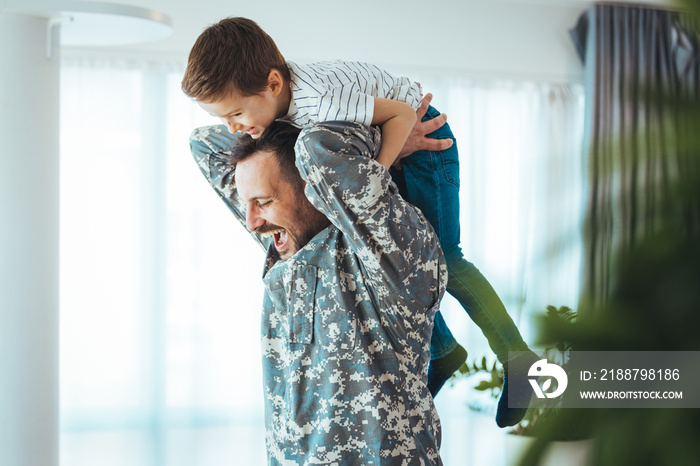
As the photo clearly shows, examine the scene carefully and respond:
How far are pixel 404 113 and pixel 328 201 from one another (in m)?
0.27

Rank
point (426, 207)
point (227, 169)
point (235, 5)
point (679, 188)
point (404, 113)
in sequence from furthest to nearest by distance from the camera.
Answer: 1. point (235, 5)
2. point (227, 169)
3. point (426, 207)
4. point (404, 113)
5. point (679, 188)

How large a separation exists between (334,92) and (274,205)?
0.94 feet

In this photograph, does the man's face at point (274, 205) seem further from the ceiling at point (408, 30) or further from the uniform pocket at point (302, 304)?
the ceiling at point (408, 30)

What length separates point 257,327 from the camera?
380cm

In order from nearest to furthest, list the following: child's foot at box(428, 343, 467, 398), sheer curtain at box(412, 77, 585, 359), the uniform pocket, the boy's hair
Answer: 1. the boy's hair
2. the uniform pocket
3. child's foot at box(428, 343, 467, 398)
4. sheer curtain at box(412, 77, 585, 359)

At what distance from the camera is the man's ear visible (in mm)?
1287

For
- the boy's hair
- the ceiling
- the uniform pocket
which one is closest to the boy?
the boy's hair

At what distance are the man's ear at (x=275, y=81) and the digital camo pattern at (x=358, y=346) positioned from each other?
181 millimetres

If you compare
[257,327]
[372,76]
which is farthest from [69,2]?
[257,327]

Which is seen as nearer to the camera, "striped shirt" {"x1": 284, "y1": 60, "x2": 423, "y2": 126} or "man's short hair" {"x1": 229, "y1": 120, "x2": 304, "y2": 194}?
"striped shirt" {"x1": 284, "y1": 60, "x2": 423, "y2": 126}

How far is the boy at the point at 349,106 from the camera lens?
1.24 meters

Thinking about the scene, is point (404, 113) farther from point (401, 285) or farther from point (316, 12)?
point (316, 12)

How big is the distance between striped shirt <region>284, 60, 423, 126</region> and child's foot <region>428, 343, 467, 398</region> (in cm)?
68

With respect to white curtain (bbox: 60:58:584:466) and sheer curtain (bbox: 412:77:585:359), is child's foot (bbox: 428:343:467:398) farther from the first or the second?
sheer curtain (bbox: 412:77:585:359)
